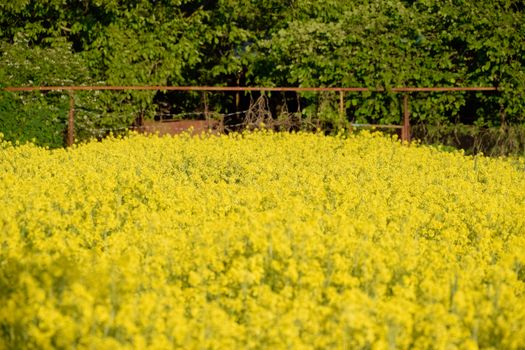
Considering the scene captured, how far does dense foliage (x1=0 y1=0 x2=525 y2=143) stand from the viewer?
1733 centimetres

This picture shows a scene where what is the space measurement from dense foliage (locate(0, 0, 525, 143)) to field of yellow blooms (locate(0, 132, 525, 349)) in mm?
7025

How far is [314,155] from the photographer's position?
42.1ft

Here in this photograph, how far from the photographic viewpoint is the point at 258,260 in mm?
5312

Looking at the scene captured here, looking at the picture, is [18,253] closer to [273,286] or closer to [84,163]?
[273,286]

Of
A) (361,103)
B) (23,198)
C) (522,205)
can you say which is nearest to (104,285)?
(23,198)

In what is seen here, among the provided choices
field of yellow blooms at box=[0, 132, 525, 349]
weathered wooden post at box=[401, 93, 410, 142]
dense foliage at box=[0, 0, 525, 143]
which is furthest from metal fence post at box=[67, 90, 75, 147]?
weathered wooden post at box=[401, 93, 410, 142]

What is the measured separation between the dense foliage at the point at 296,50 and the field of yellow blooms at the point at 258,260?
23.0 ft

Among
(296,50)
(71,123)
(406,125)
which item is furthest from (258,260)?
(296,50)

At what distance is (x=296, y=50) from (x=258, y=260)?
13.8m

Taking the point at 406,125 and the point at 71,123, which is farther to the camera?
the point at 406,125

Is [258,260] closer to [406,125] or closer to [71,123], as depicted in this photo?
[71,123]

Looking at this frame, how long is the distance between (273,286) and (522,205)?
13.4 feet

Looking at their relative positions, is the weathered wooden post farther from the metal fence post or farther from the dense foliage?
the metal fence post

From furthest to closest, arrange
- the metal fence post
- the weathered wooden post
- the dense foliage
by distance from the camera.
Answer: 1. the dense foliage
2. the weathered wooden post
3. the metal fence post
